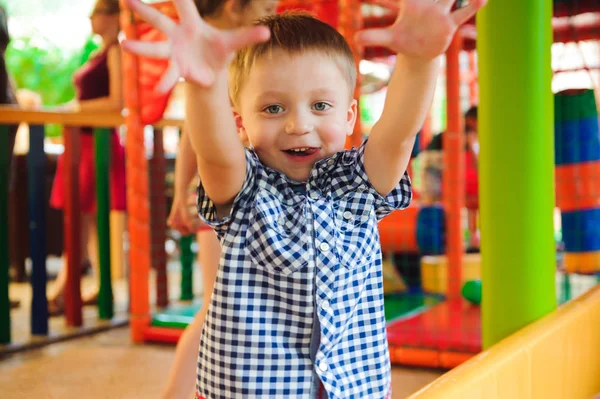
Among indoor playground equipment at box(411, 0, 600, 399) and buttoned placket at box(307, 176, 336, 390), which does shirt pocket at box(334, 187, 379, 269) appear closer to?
buttoned placket at box(307, 176, 336, 390)

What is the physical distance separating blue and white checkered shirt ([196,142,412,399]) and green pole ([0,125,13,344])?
155 centimetres

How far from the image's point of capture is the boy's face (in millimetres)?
831

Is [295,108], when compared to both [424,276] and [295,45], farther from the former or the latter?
[424,276]

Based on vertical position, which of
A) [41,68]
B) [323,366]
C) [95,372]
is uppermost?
[41,68]

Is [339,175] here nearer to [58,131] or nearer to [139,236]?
[139,236]

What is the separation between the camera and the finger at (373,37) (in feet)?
2.20

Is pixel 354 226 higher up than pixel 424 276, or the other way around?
pixel 354 226

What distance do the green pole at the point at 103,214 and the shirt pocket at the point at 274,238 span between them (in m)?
1.82

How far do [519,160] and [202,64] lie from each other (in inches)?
36.6

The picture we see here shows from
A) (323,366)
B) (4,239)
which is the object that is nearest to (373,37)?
(323,366)

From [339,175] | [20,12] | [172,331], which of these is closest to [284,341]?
[339,175]

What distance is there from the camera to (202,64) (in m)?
0.67

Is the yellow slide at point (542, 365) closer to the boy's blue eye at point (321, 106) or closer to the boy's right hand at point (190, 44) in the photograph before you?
the boy's blue eye at point (321, 106)

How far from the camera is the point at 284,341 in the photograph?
0.86m
